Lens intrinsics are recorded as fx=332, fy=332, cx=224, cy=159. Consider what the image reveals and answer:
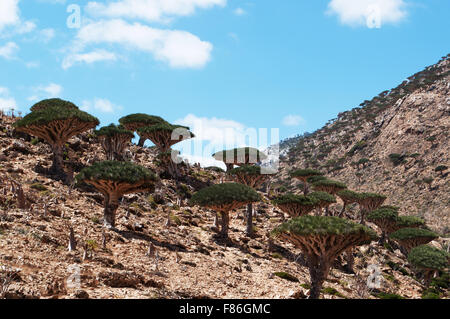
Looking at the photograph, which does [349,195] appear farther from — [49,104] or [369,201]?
[49,104]

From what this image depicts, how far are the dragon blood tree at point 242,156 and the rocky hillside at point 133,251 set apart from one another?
9.77 metres

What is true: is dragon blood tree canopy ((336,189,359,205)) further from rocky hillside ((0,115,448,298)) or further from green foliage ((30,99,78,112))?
green foliage ((30,99,78,112))

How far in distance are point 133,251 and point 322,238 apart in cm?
1085

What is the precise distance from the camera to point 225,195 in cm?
2817

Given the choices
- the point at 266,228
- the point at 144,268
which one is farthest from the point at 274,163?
the point at 144,268

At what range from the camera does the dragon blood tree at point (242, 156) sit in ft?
159

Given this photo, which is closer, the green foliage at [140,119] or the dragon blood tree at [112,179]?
the dragon blood tree at [112,179]

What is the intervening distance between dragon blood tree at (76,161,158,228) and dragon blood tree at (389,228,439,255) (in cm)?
3623

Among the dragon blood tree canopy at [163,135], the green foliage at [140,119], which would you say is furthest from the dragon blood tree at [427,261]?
the green foliage at [140,119]

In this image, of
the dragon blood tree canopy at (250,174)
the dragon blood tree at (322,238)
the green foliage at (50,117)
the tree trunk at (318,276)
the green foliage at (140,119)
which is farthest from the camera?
the green foliage at (140,119)

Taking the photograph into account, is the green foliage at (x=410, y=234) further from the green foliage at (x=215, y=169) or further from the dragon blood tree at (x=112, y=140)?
the dragon blood tree at (x=112, y=140)

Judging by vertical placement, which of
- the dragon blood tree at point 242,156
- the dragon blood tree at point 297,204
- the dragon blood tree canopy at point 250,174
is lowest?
the dragon blood tree at point 297,204

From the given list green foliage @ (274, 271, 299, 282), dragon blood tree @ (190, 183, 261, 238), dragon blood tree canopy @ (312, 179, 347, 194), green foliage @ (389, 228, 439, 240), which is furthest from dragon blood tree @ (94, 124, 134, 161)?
green foliage @ (389, 228, 439, 240)
